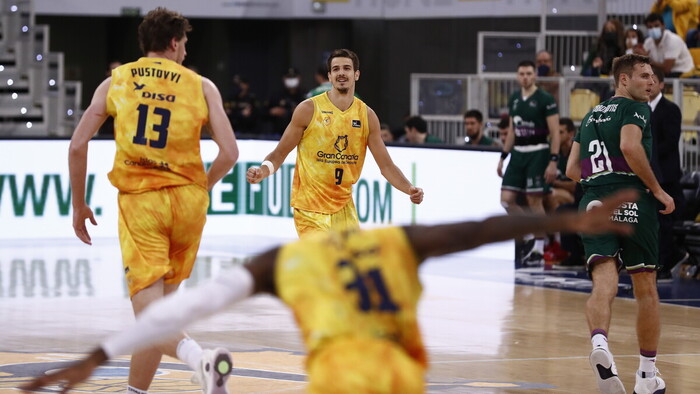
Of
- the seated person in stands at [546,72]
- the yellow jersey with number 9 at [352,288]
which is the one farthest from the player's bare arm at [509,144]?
the yellow jersey with number 9 at [352,288]

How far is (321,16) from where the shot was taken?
90.2 ft

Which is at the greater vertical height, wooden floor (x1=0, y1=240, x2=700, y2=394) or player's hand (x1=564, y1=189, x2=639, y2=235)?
player's hand (x1=564, y1=189, x2=639, y2=235)

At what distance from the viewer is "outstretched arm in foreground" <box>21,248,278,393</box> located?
3775 mm

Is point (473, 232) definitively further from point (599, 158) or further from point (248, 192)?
point (248, 192)

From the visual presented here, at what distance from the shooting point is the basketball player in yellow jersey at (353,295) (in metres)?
3.64

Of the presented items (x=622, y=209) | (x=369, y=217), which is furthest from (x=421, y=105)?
(x=622, y=209)

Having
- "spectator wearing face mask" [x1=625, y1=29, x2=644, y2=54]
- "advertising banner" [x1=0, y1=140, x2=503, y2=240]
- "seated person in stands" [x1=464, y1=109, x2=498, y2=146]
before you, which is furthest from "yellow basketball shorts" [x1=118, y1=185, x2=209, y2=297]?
"seated person in stands" [x1=464, y1=109, x2=498, y2=146]

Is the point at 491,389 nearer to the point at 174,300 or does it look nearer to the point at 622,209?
the point at 622,209

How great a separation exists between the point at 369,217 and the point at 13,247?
451 cm

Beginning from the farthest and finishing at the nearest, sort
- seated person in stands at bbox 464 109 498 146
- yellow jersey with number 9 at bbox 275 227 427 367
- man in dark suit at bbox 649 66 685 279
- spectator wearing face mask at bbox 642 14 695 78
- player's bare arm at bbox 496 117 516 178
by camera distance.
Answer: seated person in stands at bbox 464 109 498 146, spectator wearing face mask at bbox 642 14 695 78, player's bare arm at bbox 496 117 516 178, man in dark suit at bbox 649 66 685 279, yellow jersey with number 9 at bbox 275 227 427 367

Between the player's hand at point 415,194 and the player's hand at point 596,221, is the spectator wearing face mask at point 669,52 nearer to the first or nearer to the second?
the player's hand at point 415,194

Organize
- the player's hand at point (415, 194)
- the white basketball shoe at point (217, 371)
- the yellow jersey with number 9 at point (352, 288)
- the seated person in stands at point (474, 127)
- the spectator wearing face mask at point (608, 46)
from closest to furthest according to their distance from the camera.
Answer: the yellow jersey with number 9 at point (352, 288), the white basketball shoe at point (217, 371), the player's hand at point (415, 194), the spectator wearing face mask at point (608, 46), the seated person in stands at point (474, 127)

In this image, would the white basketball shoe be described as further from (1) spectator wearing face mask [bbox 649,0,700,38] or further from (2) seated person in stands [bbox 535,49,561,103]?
(1) spectator wearing face mask [bbox 649,0,700,38]

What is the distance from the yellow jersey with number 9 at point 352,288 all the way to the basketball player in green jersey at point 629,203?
4.12m
